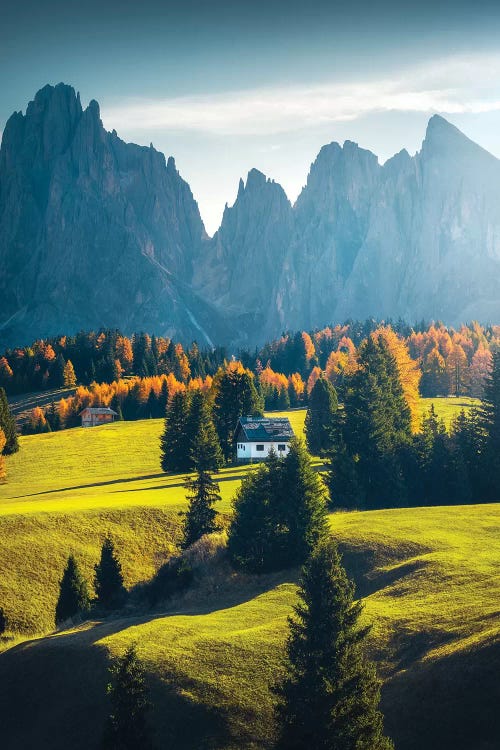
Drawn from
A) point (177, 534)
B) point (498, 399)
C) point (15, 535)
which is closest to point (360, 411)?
point (498, 399)

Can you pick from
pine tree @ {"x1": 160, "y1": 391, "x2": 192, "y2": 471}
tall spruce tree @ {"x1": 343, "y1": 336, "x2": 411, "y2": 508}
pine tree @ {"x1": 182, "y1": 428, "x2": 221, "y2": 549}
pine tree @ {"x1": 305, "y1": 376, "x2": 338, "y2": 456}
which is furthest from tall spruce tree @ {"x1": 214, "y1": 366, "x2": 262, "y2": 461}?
pine tree @ {"x1": 182, "y1": 428, "x2": 221, "y2": 549}

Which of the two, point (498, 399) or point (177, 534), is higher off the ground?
point (498, 399)

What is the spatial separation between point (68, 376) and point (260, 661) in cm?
14609

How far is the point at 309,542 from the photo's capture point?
5281 centimetres

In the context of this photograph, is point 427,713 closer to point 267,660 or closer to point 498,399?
point 267,660

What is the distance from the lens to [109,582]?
168ft

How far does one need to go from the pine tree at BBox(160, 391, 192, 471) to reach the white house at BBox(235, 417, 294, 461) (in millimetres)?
6638

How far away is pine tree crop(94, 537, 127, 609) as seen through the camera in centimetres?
5034

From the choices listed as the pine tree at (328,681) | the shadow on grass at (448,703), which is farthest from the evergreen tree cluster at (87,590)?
the shadow on grass at (448,703)

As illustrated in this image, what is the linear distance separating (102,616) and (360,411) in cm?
3530

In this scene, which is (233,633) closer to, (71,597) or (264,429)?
(71,597)

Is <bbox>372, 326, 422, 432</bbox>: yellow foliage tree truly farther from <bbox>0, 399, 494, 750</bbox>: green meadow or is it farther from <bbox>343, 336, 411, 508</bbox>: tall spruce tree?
<bbox>0, 399, 494, 750</bbox>: green meadow

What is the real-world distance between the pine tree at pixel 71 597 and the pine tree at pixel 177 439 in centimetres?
4285

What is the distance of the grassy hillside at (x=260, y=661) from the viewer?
101 ft
